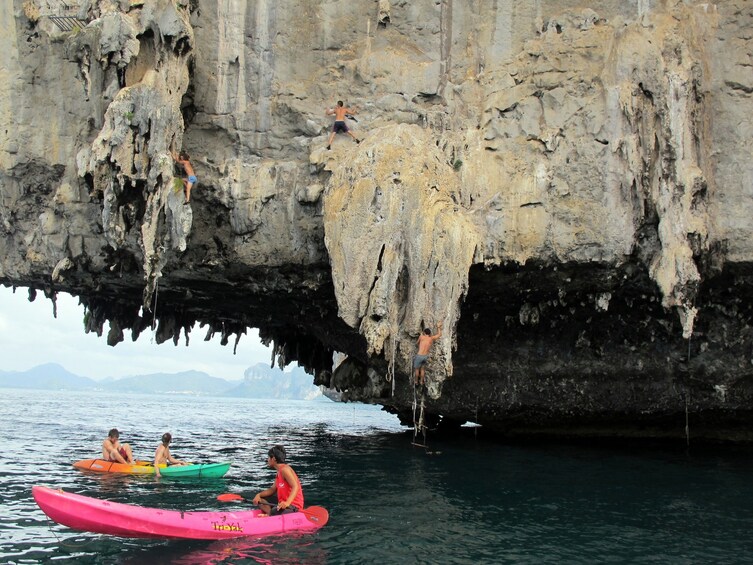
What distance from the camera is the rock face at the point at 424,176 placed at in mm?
18359

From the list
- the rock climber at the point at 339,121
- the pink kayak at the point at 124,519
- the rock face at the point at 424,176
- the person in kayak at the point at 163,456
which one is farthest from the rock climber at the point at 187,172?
the pink kayak at the point at 124,519

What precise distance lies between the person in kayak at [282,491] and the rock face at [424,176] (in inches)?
203

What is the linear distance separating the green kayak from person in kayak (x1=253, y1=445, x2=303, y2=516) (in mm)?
5944

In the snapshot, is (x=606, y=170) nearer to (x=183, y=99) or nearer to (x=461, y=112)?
(x=461, y=112)

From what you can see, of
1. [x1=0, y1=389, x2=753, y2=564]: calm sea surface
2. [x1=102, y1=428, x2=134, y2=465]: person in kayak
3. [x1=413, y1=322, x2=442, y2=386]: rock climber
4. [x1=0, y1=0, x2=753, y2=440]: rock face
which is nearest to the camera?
[x1=0, y1=389, x2=753, y2=564]: calm sea surface

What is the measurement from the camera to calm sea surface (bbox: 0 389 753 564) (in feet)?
39.7

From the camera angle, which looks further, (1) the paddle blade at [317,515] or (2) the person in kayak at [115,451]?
(2) the person in kayak at [115,451]

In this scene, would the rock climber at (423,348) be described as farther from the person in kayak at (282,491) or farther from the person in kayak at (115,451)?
the person in kayak at (115,451)

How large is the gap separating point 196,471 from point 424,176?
988 cm

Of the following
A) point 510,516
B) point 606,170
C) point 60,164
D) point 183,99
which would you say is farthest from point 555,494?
point 60,164

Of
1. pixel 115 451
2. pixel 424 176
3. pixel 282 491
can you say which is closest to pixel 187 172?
pixel 424 176

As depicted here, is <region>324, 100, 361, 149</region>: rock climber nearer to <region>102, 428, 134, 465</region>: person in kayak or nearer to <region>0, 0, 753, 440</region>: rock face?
<region>0, 0, 753, 440</region>: rock face

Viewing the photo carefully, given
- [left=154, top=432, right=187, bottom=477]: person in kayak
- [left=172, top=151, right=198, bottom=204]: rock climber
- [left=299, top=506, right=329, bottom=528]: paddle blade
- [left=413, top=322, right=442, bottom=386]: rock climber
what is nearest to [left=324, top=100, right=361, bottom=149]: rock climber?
[left=172, top=151, right=198, bottom=204]: rock climber

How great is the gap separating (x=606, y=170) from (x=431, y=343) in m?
6.32
